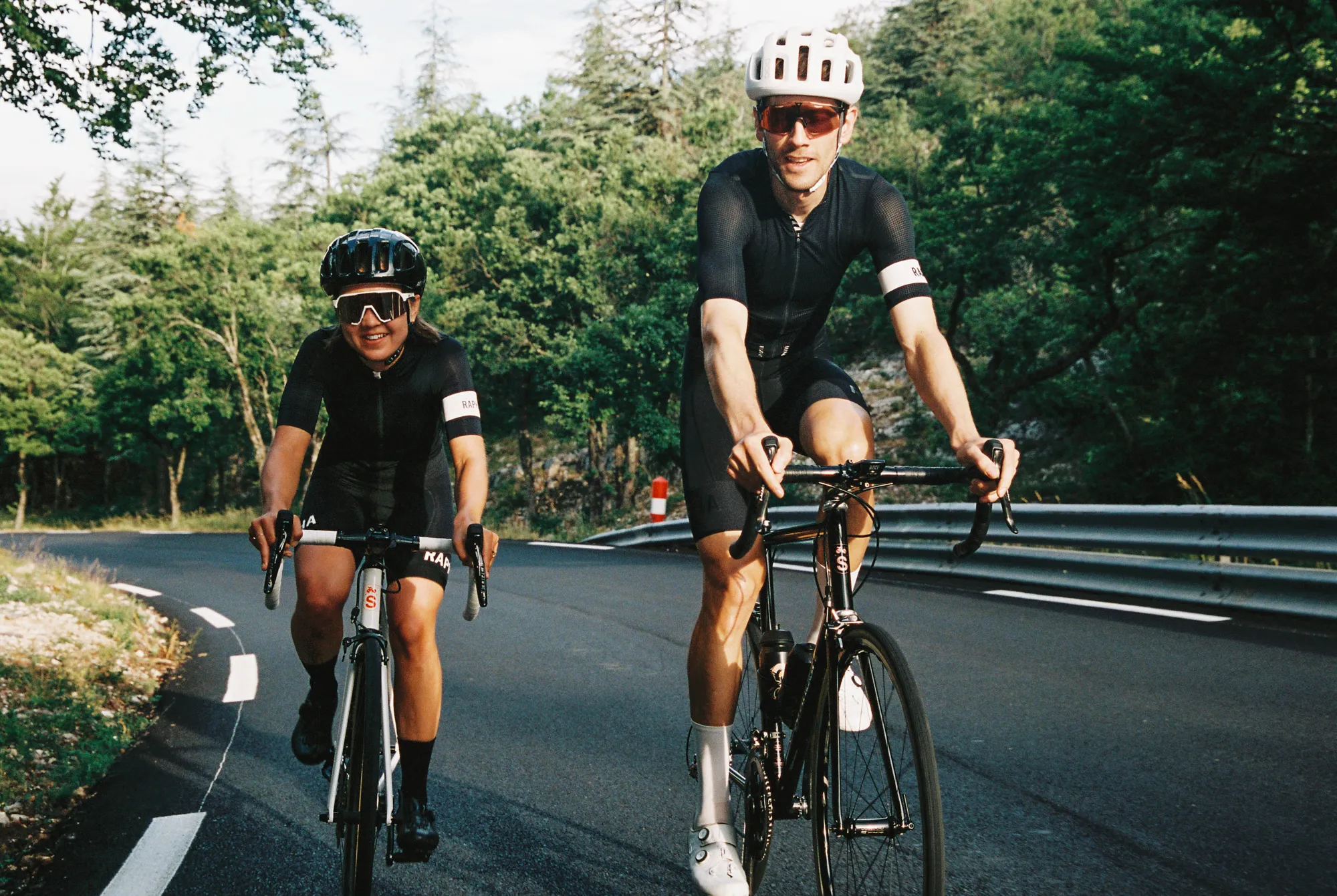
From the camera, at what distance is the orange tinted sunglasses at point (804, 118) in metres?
3.12

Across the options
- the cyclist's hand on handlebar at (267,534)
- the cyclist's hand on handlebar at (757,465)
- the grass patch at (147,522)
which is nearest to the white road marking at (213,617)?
the cyclist's hand on handlebar at (267,534)

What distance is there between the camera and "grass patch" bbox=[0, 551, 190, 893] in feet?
15.5

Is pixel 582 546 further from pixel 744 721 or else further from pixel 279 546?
pixel 279 546

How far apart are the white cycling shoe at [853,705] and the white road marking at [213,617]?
8.87 metres

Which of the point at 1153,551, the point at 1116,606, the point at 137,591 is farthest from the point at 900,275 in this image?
the point at 137,591

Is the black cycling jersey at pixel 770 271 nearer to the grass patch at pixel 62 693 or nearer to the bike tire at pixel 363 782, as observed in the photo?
the bike tire at pixel 363 782

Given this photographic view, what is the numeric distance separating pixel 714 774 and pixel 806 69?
197cm

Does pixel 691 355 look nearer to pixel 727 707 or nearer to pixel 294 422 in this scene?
pixel 727 707

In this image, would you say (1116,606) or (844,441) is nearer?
(844,441)

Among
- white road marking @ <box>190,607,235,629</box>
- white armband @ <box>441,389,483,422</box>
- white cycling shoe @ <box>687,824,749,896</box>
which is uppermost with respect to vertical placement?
white armband @ <box>441,389,483,422</box>

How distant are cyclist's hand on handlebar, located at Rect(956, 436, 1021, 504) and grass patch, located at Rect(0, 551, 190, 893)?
3448 mm

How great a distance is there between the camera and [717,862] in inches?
120

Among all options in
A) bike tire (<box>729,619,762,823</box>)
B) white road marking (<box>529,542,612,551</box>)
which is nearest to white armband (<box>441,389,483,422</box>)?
bike tire (<box>729,619,762,823</box>)

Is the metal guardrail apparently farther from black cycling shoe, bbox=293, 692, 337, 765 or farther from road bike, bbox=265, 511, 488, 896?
road bike, bbox=265, 511, 488, 896
